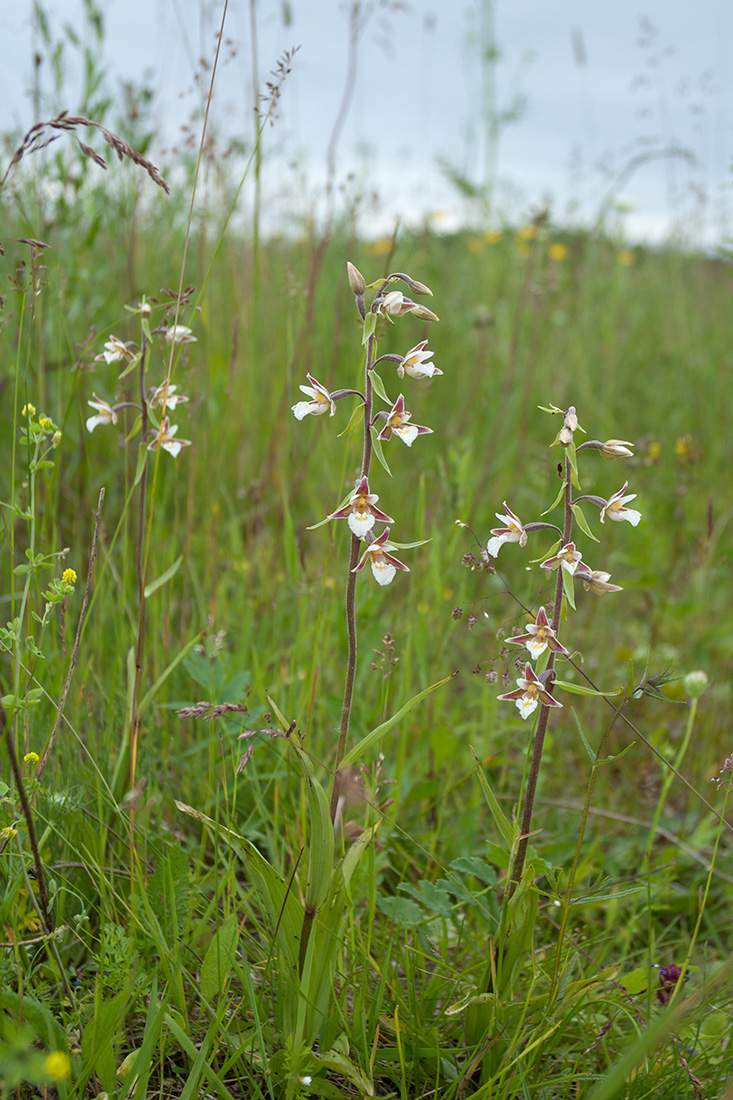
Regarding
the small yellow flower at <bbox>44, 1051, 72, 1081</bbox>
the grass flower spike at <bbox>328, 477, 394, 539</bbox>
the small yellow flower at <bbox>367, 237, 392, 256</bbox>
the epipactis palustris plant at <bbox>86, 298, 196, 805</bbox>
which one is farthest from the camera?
the small yellow flower at <bbox>367, 237, 392, 256</bbox>

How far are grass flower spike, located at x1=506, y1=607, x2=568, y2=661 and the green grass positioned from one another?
0.05m

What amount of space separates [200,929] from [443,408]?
3.11m

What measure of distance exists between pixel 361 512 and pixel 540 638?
0.34 m

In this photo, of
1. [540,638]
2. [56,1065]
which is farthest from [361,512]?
[56,1065]

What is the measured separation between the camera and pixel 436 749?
A: 5.98 feet

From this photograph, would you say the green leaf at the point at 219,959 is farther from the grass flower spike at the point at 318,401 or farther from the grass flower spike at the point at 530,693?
the grass flower spike at the point at 318,401

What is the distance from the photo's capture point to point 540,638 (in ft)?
Result: 3.79

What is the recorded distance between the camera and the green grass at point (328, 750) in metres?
1.17

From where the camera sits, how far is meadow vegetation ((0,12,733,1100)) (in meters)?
1.15

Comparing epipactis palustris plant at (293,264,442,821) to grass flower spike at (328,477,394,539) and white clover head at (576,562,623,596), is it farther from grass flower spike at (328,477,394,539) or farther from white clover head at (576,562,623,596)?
white clover head at (576,562,623,596)

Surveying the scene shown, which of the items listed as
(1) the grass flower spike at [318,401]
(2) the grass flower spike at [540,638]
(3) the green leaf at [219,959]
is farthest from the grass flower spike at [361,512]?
(3) the green leaf at [219,959]

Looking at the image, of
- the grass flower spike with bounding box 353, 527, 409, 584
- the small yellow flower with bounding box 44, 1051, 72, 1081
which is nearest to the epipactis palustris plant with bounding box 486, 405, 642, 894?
the grass flower spike with bounding box 353, 527, 409, 584

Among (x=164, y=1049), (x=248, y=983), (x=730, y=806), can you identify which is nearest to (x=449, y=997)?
(x=248, y=983)

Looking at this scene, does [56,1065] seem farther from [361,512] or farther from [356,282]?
[356,282]
